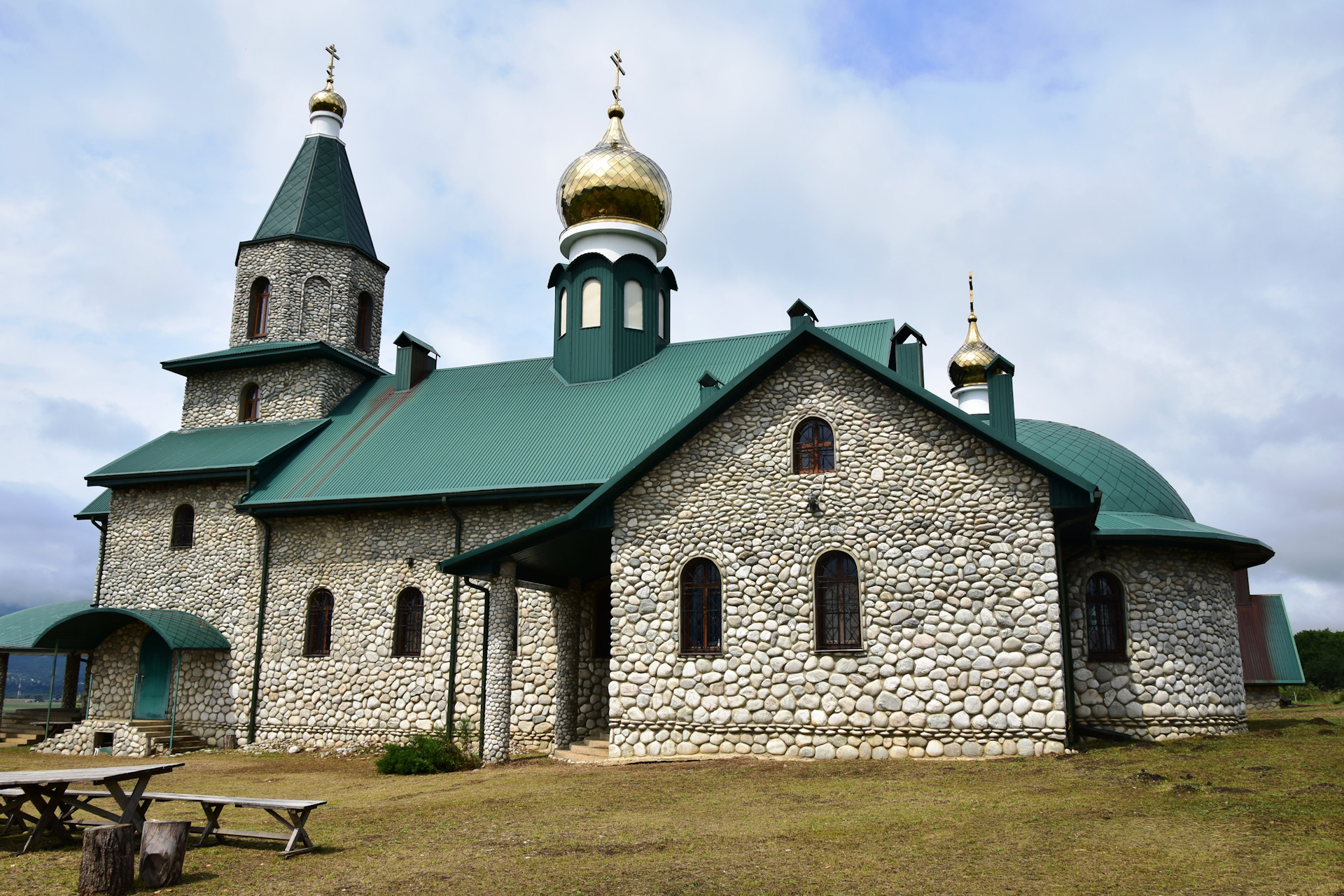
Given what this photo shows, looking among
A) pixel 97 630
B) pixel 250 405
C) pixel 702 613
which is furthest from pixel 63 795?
pixel 250 405

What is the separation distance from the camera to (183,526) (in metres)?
21.1

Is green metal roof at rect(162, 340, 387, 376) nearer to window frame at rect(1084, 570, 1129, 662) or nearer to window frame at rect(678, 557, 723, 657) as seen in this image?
window frame at rect(678, 557, 723, 657)

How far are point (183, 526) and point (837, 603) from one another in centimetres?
1475

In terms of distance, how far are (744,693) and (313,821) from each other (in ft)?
20.0

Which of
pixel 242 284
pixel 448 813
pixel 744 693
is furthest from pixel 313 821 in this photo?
pixel 242 284

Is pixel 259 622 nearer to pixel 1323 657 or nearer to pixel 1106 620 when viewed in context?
pixel 1106 620

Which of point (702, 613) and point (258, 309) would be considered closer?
point (702, 613)

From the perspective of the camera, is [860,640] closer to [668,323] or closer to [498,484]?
[498,484]

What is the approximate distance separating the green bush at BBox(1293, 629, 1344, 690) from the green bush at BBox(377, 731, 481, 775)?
137 ft

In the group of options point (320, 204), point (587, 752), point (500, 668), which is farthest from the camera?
point (320, 204)

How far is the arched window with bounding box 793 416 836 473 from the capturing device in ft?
46.7

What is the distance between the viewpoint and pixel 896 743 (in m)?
13.1

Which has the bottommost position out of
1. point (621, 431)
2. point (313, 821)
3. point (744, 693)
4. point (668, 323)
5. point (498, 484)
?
point (313, 821)

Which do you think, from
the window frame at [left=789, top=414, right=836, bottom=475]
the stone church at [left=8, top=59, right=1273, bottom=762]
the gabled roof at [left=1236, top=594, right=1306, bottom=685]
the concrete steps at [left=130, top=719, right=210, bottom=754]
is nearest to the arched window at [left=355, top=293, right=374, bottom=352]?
the stone church at [left=8, top=59, right=1273, bottom=762]
